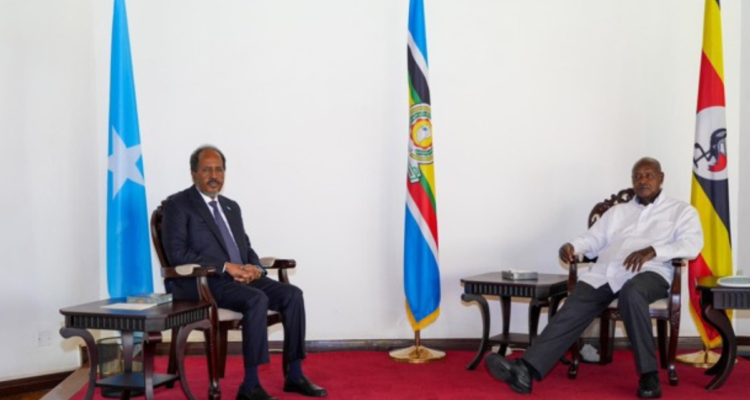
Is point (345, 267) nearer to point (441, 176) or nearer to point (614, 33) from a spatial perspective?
point (441, 176)

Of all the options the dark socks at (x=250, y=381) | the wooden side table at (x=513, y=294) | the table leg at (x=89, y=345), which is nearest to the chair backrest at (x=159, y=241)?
the table leg at (x=89, y=345)

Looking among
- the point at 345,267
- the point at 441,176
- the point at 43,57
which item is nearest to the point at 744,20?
the point at 441,176

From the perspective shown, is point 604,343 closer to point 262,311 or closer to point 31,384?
point 262,311

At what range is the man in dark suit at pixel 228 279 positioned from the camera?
13.2ft

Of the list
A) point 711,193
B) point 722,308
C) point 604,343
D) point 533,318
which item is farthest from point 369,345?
point 711,193

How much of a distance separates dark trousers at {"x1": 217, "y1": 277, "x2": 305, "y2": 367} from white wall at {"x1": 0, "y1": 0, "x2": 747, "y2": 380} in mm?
1247

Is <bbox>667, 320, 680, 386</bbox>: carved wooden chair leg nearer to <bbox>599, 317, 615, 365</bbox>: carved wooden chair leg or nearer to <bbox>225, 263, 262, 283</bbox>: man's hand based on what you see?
<bbox>599, 317, 615, 365</bbox>: carved wooden chair leg

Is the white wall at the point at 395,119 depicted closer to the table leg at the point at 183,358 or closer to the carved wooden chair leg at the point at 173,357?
the carved wooden chair leg at the point at 173,357

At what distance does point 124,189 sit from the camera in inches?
189

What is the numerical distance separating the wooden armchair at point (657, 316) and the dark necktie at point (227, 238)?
1.95 meters

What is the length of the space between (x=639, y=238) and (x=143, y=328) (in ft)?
9.43

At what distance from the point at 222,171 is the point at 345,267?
149 centimetres

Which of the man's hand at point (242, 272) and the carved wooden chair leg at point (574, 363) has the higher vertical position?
the man's hand at point (242, 272)

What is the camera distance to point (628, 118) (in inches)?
218
